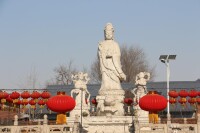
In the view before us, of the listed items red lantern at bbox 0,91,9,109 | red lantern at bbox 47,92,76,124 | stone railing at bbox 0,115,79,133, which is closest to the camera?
stone railing at bbox 0,115,79,133

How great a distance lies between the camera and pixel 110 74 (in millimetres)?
18422

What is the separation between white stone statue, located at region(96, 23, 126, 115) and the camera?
1744cm

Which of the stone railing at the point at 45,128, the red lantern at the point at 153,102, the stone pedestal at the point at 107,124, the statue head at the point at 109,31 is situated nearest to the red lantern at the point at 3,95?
the stone railing at the point at 45,128

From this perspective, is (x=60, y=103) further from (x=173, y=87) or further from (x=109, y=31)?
(x=173, y=87)

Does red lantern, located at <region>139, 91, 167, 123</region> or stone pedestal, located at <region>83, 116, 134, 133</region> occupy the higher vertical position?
red lantern, located at <region>139, 91, 167, 123</region>

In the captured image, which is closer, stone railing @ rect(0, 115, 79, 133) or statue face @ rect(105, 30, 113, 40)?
stone railing @ rect(0, 115, 79, 133)

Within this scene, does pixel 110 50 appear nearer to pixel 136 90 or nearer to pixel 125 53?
pixel 136 90

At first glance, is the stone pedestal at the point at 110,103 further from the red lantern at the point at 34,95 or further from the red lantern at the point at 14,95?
the red lantern at the point at 14,95

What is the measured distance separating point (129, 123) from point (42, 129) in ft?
11.7

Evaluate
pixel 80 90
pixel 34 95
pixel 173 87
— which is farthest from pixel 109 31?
pixel 173 87

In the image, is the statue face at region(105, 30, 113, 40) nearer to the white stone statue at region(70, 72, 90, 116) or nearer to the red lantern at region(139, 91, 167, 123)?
the white stone statue at region(70, 72, 90, 116)

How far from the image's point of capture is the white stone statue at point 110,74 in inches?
687

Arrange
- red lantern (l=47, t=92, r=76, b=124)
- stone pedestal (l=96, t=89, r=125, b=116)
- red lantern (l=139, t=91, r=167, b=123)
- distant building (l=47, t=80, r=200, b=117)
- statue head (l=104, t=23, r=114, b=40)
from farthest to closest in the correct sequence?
distant building (l=47, t=80, r=200, b=117) → statue head (l=104, t=23, r=114, b=40) → stone pedestal (l=96, t=89, r=125, b=116) → red lantern (l=47, t=92, r=76, b=124) → red lantern (l=139, t=91, r=167, b=123)

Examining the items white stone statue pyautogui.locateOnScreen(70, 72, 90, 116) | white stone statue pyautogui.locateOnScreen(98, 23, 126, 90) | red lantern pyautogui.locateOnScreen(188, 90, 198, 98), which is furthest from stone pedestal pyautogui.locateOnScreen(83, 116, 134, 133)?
red lantern pyautogui.locateOnScreen(188, 90, 198, 98)
